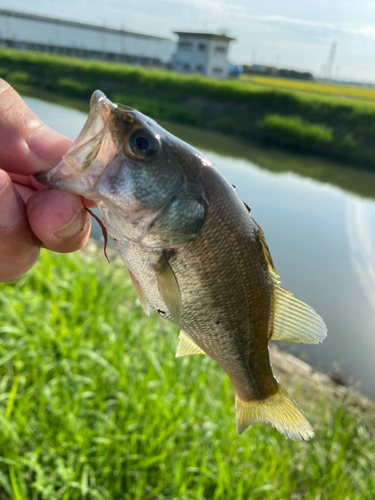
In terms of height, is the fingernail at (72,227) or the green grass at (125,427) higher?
the fingernail at (72,227)

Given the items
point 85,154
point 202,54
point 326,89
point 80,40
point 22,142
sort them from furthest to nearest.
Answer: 1. point 202,54
2. point 80,40
3. point 326,89
4. point 22,142
5. point 85,154

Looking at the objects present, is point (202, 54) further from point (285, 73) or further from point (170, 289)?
point (170, 289)

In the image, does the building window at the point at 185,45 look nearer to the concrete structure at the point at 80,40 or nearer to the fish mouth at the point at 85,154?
the concrete structure at the point at 80,40

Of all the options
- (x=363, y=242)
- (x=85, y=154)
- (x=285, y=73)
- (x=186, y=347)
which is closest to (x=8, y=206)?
(x=85, y=154)

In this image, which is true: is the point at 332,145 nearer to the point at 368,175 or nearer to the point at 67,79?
the point at 368,175

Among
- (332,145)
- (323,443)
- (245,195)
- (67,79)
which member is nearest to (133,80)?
(67,79)

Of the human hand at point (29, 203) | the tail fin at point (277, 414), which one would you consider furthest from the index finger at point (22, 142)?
the tail fin at point (277, 414)
